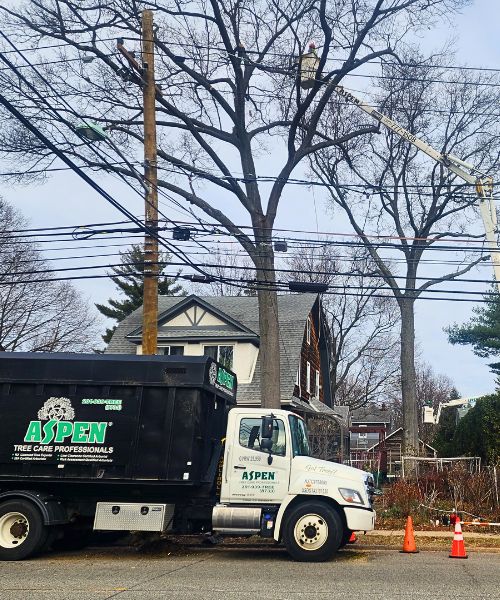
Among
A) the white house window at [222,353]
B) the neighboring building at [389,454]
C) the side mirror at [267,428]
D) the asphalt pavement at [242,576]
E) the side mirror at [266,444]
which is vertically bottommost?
the asphalt pavement at [242,576]

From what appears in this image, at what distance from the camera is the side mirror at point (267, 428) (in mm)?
11797

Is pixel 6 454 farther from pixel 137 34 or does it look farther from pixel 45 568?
pixel 137 34

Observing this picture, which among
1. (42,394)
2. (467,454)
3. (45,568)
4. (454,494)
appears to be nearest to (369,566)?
(45,568)

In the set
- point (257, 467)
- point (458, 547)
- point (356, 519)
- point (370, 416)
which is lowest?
point (458, 547)

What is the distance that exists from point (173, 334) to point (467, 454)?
12622mm

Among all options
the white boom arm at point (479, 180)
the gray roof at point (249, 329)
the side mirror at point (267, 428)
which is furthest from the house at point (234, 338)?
the side mirror at point (267, 428)

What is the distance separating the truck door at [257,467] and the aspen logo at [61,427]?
2177 millimetres

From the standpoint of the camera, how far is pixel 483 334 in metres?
28.3

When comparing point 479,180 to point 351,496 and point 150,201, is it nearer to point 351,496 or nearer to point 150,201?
point 150,201

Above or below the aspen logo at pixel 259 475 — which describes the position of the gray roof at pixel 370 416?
above

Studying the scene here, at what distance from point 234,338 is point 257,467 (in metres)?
16.6

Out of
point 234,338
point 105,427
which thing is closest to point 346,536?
point 105,427

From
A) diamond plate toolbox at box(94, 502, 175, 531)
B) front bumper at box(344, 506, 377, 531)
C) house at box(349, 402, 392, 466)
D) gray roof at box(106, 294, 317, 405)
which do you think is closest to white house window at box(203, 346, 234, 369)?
gray roof at box(106, 294, 317, 405)

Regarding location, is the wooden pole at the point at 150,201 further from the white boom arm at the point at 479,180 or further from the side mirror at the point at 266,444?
the white boom arm at the point at 479,180
